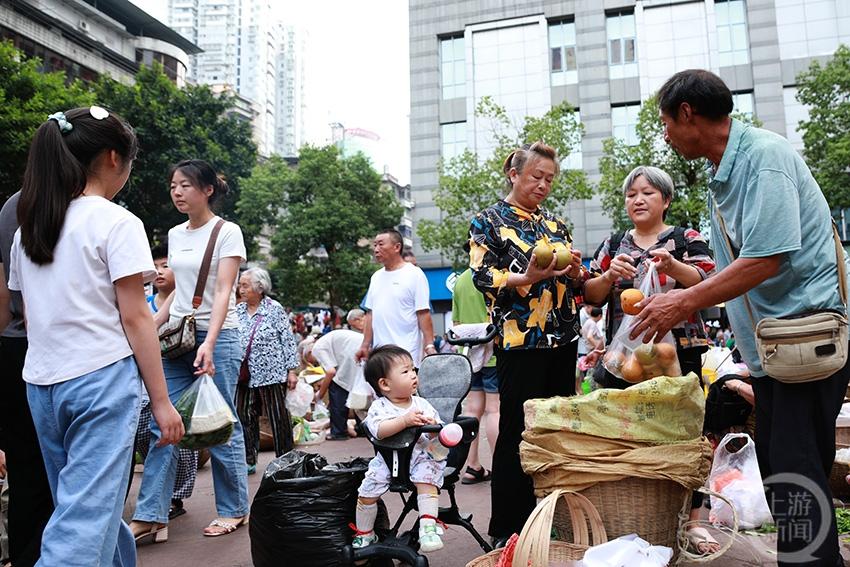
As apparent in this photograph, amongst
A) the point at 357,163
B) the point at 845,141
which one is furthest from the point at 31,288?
the point at 357,163

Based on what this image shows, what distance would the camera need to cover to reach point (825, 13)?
24859mm

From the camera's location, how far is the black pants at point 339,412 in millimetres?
7664

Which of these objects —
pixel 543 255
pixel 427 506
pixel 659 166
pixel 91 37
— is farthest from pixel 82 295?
pixel 91 37

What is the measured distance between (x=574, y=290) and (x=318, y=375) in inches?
238

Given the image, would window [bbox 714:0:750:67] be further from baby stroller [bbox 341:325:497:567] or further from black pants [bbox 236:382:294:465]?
baby stroller [bbox 341:325:497:567]

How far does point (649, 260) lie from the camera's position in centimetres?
296

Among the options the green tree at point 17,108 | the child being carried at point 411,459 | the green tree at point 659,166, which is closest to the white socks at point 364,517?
the child being carried at point 411,459

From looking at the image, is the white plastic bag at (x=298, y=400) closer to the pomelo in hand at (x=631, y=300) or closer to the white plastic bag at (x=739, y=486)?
the white plastic bag at (x=739, y=486)

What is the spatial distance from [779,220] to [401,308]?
3.47 metres

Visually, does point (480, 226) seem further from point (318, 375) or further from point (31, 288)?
point (318, 375)

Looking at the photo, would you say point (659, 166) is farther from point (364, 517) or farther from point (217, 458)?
point (364, 517)

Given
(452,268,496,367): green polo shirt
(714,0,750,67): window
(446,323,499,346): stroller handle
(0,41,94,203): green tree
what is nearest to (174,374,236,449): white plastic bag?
(446,323,499,346): stroller handle

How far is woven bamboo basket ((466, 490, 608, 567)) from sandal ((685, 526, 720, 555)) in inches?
20.0

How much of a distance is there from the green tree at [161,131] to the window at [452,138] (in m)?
9.45
